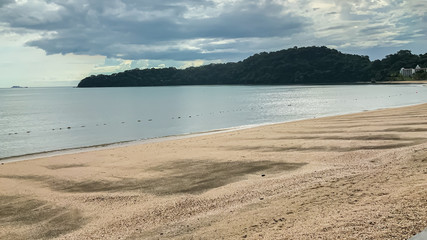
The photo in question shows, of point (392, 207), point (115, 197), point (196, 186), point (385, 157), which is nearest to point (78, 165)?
point (115, 197)

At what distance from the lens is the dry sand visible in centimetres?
718

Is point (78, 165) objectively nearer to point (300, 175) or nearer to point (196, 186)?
point (196, 186)

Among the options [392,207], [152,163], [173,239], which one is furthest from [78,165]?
[392,207]

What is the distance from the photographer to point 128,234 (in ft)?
28.2

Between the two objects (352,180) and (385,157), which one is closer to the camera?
(352,180)

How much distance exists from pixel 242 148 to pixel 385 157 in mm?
8027

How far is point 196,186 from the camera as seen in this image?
1253 cm

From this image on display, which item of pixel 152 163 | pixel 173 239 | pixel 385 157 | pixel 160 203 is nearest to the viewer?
pixel 173 239

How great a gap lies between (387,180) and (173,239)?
19.2 ft

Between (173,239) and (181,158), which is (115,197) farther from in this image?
(181,158)

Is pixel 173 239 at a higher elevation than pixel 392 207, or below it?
below

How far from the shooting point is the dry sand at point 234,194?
718cm

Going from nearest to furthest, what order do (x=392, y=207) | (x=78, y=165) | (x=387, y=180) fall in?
(x=392, y=207) → (x=387, y=180) → (x=78, y=165)

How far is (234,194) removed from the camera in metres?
10.9
